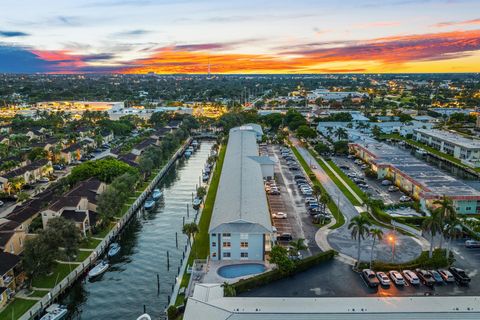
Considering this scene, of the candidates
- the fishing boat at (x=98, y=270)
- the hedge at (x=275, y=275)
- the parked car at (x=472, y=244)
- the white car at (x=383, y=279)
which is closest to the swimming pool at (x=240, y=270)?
the hedge at (x=275, y=275)

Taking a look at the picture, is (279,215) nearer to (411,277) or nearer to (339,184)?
(339,184)

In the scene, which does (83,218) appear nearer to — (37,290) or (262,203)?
(37,290)

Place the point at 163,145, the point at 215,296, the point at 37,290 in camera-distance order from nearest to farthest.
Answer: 1. the point at 215,296
2. the point at 37,290
3. the point at 163,145

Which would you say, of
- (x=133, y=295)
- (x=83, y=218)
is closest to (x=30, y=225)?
(x=83, y=218)

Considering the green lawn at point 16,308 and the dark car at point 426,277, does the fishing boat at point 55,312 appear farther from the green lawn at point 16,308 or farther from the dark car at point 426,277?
the dark car at point 426,277

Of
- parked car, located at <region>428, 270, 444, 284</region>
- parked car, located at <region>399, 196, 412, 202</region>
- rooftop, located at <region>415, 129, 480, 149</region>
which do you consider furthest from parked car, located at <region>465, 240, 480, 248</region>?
rooftop, located at <region>415, 129, 480, 149</region>

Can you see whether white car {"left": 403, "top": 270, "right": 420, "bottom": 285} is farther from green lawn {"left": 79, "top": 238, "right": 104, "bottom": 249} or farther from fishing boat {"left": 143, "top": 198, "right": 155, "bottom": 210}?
fishing boat {"left": 143, "top": 198, "right": 155, "bottom": 210}

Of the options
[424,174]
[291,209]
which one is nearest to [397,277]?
[291,209]

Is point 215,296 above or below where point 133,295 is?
→ above
